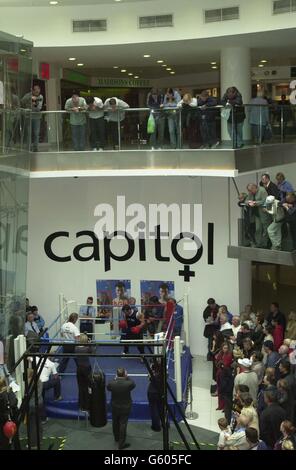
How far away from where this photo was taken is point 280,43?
1698 centimetres

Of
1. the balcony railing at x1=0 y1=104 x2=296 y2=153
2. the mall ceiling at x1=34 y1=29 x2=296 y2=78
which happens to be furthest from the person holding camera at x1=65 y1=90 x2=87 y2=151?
the mall ceiling at x1=34 y1=29 x2=296 y2=78

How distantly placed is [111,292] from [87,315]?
86cm

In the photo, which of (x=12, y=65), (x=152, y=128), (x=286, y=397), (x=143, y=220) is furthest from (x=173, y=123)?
(x=286, y=397)

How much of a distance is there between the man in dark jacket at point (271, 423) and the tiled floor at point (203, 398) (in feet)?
8.90

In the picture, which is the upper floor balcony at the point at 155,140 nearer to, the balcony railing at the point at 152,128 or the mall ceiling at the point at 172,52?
the balcony railing at the point at 152,128

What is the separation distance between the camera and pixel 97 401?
11.0 meters

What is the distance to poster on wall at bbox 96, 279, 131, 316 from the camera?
52.4 feet

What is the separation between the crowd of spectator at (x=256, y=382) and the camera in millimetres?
7974

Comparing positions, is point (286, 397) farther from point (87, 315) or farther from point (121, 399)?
point (87, 315)

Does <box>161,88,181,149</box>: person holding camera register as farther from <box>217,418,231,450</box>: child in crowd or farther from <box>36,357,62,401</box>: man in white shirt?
<box>217,418,231,450</box>: child in crowd

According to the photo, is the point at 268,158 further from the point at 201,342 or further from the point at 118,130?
the point at 201,342

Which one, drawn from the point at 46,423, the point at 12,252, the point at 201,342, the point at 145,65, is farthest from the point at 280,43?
the point at 46,423

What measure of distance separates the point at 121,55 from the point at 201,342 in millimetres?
8481

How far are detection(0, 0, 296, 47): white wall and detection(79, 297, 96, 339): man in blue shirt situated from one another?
652 cm
